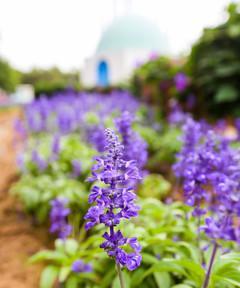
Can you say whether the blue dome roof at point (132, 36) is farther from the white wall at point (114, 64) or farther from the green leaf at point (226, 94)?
the green leaf at point (226, 94)

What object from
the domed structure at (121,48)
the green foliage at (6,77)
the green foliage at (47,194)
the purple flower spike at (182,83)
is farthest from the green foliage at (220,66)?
the green foliage at (6,77)

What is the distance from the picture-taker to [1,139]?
10844 mm

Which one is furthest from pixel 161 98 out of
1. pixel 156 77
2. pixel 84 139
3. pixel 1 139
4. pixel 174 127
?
pixel 1 139

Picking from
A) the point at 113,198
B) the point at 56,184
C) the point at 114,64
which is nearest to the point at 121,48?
the point at 114,64

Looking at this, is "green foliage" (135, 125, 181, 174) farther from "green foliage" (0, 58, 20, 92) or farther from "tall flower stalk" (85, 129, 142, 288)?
"green foliage" (0, 58, 20, 92)

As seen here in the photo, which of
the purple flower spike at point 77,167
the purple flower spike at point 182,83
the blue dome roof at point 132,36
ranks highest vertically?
the blue dome roof at point 132,36

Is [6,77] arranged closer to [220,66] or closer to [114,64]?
[114,64]

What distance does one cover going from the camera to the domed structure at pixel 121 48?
32.3 meters

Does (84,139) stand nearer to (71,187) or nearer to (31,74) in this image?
(71,187)

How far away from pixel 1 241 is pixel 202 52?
6.13 m

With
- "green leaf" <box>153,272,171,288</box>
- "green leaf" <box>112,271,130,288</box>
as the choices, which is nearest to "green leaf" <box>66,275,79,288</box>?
"green leaf" <box>112,271,130,288</box>

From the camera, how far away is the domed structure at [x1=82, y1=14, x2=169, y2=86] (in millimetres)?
32344

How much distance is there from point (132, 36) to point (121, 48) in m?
2.26

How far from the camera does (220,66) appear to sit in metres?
7.68
